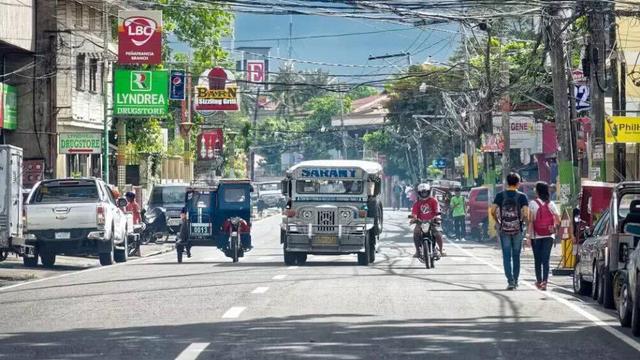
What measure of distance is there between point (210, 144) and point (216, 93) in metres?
14.5

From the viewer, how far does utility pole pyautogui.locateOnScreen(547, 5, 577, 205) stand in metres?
34.7

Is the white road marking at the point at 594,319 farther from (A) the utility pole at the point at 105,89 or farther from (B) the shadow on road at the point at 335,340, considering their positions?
(A) the utility pole at the point at 105,89

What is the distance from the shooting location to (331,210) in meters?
32.4

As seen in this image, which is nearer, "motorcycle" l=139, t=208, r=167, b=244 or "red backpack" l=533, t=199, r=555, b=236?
"red backpack" l=533, t=199, r=555, b=236

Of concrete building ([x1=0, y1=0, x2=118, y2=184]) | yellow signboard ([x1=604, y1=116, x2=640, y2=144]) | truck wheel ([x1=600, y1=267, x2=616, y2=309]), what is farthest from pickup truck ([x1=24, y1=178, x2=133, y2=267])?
truck wheel ([x1=600, y1=267, x2=616, y2=309])

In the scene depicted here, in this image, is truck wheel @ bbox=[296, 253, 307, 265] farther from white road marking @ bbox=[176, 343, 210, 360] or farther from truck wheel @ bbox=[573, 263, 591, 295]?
white road marking @ bbox=[176, 343, 210, 360]

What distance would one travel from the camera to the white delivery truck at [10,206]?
30.0 meters

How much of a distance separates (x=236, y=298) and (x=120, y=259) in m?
16.5

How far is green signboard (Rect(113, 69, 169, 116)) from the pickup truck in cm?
2001

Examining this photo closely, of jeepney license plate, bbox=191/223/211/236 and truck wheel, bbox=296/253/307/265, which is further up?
jeepney license plate, bbox=191/223/211/236

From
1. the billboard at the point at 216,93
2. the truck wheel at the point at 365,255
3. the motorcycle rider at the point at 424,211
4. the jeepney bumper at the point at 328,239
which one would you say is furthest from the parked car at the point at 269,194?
the motorcycle rider at the point at 424,211

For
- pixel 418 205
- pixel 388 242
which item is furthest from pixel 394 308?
pixel 388 242

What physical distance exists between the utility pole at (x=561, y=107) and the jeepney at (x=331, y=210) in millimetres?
4815

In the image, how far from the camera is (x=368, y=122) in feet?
487
